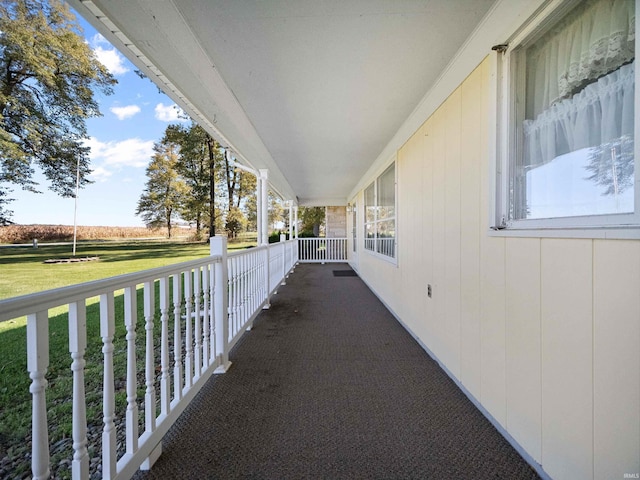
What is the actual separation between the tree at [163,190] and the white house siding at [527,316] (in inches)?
281

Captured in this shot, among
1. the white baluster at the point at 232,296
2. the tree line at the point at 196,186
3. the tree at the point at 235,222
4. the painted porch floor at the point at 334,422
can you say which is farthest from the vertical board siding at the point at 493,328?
the tree at the point at 235,222

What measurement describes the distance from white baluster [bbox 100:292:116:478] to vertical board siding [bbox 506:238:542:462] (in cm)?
193

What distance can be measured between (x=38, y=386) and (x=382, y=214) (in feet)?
15.0

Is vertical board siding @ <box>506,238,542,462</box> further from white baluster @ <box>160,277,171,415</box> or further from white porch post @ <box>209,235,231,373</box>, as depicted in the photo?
white porch post @ <box>209,235,231,373</box>

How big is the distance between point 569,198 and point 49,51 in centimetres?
418

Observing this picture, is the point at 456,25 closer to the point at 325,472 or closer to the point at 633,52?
the point at 633,52

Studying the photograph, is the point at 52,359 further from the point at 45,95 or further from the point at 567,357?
the point at 567,357

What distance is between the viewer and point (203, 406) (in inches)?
72.2

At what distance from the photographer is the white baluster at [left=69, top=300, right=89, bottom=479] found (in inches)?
39.6

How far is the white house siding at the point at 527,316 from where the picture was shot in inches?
38.8

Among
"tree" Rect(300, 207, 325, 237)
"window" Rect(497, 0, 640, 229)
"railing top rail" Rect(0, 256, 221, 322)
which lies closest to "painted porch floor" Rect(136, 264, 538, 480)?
"railing top rail" Rect(0, 256, 221, 322)

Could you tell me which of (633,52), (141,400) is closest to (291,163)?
(141,400)

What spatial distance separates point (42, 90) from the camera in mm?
2678

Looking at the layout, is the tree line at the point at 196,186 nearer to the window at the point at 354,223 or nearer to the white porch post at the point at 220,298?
the window at the point at 354,223
